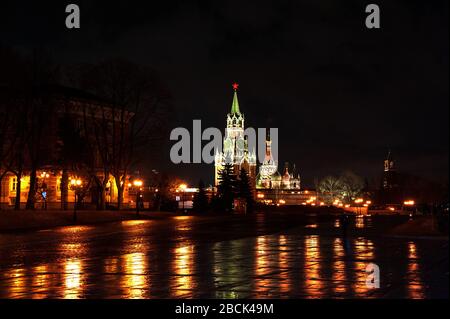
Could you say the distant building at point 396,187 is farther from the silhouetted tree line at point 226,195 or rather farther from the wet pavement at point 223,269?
the wet pavement at point 223,269

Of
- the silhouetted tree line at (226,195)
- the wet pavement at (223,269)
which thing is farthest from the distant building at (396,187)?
the wet pavement at (223,269)

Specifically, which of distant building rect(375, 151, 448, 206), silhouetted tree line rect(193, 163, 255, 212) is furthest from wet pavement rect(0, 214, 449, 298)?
distant building rect(375, 151, 448, 206)

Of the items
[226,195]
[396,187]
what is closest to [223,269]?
[226,195]

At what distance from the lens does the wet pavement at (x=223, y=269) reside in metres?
14.5

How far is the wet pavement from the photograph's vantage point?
47.4 feet

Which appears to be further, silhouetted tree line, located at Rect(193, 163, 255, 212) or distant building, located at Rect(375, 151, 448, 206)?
distant building, located at Rect(375, 151, 448, 206)

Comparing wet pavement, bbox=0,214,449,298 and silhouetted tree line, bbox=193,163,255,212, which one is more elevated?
silhouetted tree line, bbox=193,163,255,212

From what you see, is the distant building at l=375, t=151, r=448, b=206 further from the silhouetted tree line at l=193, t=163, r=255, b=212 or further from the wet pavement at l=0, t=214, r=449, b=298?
the wet pavement at l=0, t=214, r=449, b=298

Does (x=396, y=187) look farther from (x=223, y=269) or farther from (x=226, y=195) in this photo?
(x=223, y=269)

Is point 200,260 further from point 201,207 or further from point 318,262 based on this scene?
point 201,207
